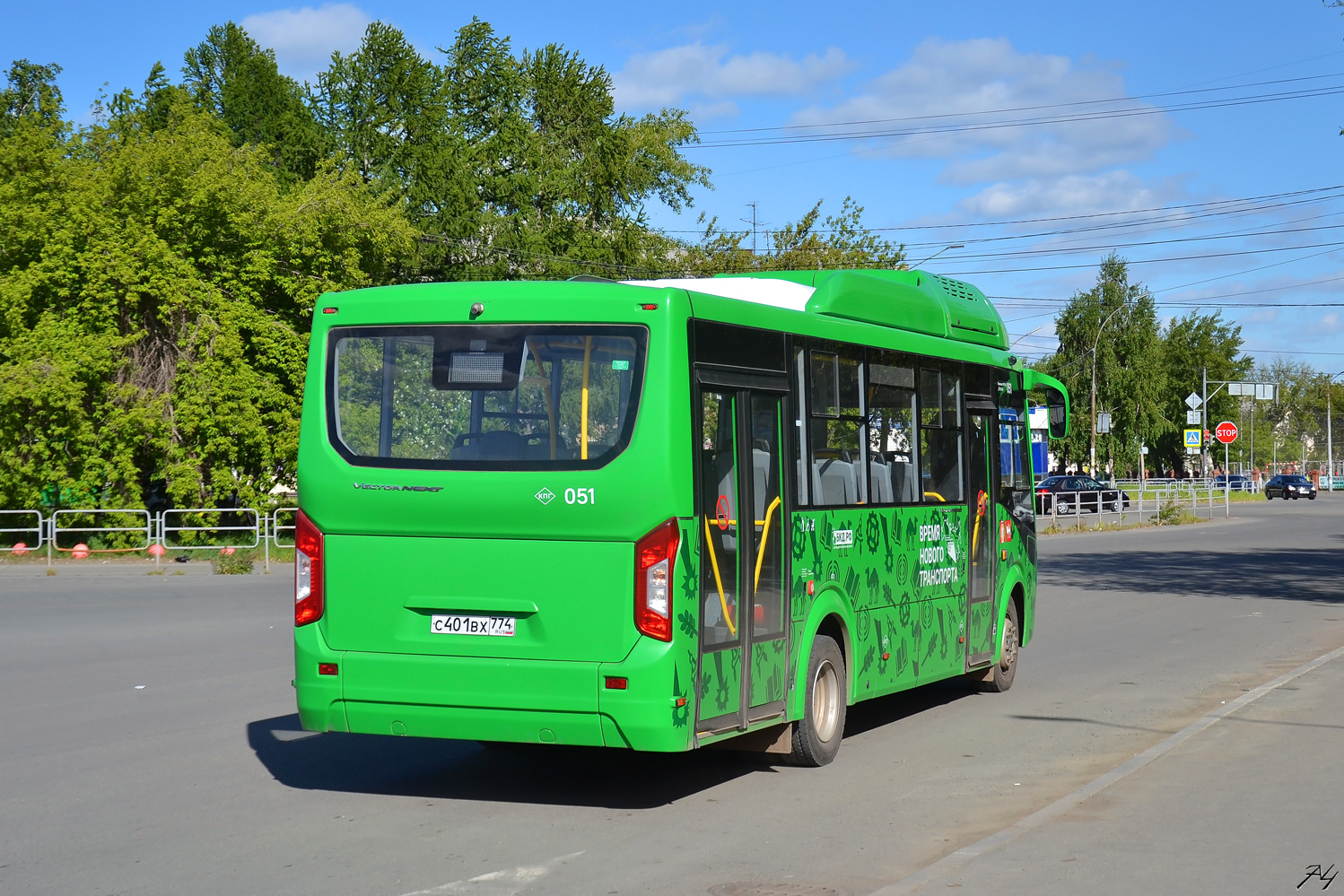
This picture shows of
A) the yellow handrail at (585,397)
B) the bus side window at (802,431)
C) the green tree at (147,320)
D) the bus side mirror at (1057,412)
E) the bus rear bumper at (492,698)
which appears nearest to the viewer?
the bus rear bumper at (492,698)

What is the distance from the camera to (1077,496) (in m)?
51.8

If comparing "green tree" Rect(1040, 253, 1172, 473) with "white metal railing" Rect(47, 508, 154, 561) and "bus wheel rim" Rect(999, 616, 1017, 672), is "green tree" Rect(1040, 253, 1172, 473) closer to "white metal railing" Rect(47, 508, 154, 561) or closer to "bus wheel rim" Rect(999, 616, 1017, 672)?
"white metal railing" Rect(47, 508, 154, 561)

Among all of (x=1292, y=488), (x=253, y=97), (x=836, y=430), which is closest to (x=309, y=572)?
(x=836, y=430)

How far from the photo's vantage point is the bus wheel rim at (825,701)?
895 cm

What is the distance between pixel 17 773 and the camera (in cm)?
874

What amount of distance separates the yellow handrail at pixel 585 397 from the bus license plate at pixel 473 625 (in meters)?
0.95

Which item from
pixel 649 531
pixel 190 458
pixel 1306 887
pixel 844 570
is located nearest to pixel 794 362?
pixel 844 570

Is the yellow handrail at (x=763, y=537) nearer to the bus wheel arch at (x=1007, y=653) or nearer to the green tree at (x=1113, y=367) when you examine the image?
the bus wheel arch at (x=1007, y=653)

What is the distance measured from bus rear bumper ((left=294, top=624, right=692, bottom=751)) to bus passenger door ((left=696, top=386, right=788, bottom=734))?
35cm

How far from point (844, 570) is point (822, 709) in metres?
0.88

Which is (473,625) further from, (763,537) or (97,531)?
(97,531)

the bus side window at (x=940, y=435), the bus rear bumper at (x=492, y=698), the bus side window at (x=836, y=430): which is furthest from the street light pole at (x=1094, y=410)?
the bus rear bumper at (x=492, y=698)

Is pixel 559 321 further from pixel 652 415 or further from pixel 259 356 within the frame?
pixel 259 356

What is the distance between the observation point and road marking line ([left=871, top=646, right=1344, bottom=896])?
6016mm
